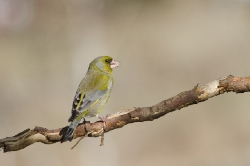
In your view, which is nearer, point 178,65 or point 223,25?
point 178,65

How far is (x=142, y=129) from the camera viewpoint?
36.7ft

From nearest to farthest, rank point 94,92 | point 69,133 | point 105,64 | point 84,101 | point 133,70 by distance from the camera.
A: point 69,133 < point 84,101 < point 94,92 < point 105,64 < point 133,70

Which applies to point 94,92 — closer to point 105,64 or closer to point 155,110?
point 105,64

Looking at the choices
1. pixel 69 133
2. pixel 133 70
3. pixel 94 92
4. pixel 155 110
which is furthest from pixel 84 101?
pixel 133 70

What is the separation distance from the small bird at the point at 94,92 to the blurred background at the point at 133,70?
4435 mm

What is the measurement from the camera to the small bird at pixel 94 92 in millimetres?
4922

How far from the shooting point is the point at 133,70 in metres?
15.3

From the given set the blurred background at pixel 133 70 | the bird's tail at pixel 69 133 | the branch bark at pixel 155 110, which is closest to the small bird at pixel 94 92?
the bird's tail at pixel 69 133

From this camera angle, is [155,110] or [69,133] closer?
[155,110]

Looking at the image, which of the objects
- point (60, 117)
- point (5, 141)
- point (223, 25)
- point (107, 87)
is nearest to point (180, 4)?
point (223, 25)

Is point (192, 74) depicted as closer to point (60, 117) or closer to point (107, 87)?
point (60, 117)

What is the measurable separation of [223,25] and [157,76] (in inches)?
215

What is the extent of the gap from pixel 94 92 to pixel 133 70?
10.1 meters

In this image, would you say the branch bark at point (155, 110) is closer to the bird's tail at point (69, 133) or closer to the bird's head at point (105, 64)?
the bird's tail at point (69, 133)
